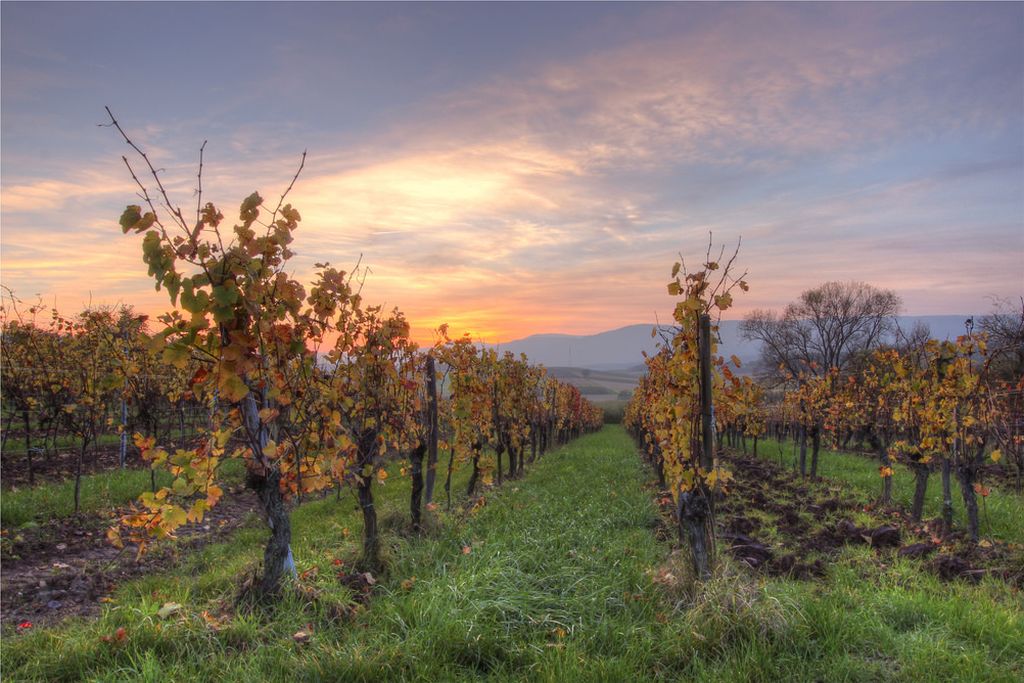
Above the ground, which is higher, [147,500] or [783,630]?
[147,500]

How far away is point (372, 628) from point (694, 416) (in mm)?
3472

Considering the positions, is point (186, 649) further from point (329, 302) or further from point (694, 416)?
point (694, 416)

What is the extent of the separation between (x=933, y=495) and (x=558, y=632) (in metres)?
11.4

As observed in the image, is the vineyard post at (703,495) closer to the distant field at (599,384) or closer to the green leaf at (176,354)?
the green leaf at (176,354)

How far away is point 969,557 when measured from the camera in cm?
670

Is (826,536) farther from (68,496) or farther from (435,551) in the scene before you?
(68,496)

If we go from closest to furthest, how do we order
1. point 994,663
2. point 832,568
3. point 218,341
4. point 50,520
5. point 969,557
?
point 994,663 → point 218,341 → point 832,568 → point 969,557 → point 50,520

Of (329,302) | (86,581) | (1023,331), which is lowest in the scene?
(86,581)

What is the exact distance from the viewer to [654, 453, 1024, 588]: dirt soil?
20.3ft

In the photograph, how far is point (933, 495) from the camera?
37.4 ft

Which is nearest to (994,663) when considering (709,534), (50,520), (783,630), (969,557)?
(783,630)

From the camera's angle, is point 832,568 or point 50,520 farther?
point 50,520

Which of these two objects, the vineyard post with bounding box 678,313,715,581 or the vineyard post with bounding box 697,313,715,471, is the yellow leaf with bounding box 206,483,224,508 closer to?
the vineyard post with bounding box 678,313,715,581

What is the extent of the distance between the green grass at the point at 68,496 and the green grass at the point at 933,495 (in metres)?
13.7
